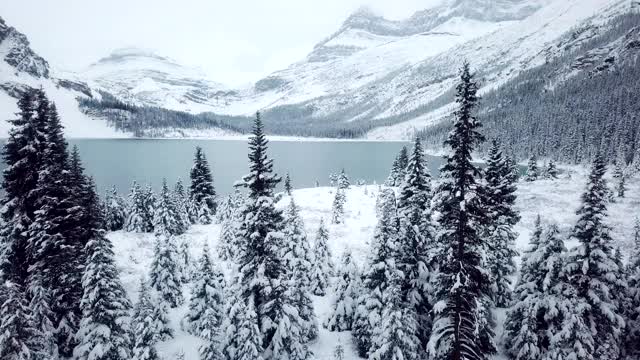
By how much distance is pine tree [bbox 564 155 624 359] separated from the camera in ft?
68.1

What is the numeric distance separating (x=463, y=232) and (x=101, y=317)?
59.4 feet

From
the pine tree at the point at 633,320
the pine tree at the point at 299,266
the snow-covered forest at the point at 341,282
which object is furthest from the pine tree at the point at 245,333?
the pine tree at the point at 633,320

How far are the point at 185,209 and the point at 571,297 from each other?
55.3 metres

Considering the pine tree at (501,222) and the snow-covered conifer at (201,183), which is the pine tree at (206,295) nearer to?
the pine tree at (501,222)

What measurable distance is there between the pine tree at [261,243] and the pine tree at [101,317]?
6256 millimetres

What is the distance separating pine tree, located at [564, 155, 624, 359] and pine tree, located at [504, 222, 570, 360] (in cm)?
92

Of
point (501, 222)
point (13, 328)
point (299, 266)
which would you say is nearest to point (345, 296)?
point (299, 266)

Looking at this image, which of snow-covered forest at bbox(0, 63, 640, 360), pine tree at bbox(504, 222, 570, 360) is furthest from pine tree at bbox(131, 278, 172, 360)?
pine tree at bbox(504, 222, 570, 360)

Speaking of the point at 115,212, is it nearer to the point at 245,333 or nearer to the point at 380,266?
the point at 245,333

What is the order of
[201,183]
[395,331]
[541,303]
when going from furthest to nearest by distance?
1. [201,183]
2. [541,303]
3. [395,331]

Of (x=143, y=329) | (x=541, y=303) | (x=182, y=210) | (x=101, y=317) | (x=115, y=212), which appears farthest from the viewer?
(x=115, y=212)

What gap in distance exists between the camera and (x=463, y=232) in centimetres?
1644

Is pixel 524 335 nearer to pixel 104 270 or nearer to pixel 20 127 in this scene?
pixel 104 270

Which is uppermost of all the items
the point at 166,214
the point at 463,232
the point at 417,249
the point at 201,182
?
the point at 463,232
